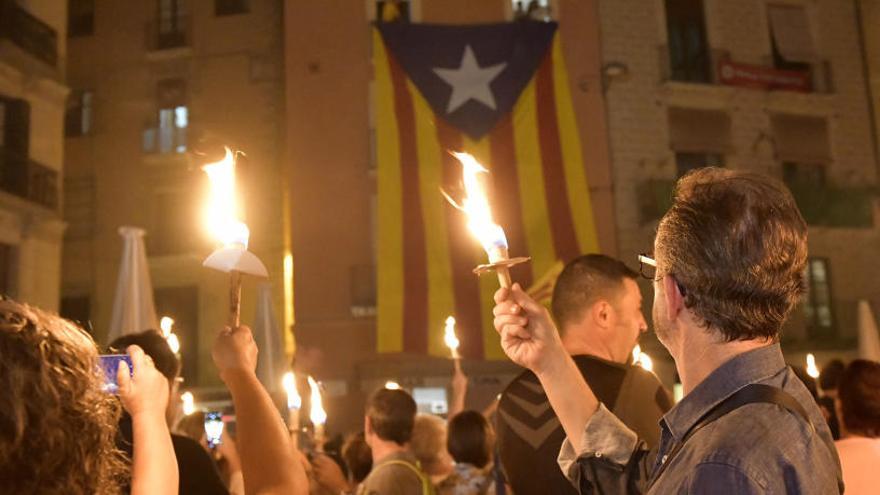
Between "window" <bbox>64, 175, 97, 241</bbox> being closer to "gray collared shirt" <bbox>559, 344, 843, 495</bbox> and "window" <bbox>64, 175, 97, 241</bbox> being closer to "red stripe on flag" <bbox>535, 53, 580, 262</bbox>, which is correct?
"red stripe on flag" <bbox>535, 53, 580, 262</bbox>

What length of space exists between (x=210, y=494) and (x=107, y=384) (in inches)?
42.9

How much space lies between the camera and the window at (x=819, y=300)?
19344mm

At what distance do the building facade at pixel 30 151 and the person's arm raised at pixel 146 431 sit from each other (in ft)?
50.2

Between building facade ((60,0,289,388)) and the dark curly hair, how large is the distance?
724 inches

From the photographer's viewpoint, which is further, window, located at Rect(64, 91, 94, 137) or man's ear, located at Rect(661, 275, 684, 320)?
window, located at Rect(64, 91, 94, 137)

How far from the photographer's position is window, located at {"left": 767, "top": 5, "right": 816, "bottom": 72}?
2016 centimetres

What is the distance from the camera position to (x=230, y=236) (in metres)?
2.21

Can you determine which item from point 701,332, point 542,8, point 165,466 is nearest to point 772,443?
point 701,332

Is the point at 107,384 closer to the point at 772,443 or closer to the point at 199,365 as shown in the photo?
the point at 772,443

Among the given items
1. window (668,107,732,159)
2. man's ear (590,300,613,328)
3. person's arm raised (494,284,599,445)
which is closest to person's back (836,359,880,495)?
man's ear (590,300,613,328)

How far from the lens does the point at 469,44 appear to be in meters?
15.7

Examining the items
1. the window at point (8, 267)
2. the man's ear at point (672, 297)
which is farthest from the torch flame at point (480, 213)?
the window at point (8, 267)

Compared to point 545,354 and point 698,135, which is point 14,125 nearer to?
point 698,135

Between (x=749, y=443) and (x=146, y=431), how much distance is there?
122 centimetres
